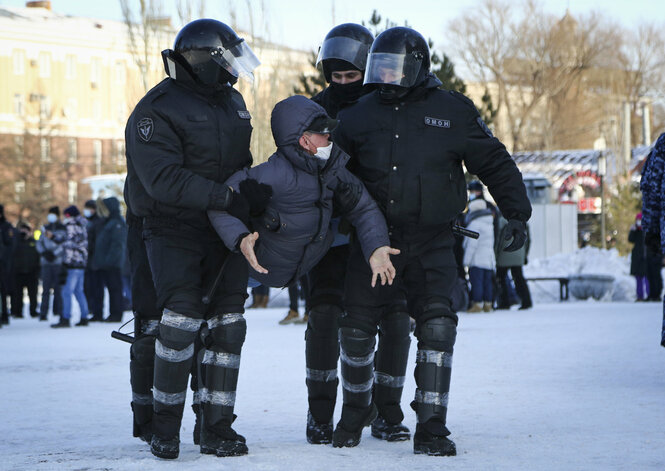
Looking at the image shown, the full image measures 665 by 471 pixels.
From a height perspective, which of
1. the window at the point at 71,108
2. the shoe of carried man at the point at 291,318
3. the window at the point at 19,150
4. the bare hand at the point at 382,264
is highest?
the window at the point at 71,108

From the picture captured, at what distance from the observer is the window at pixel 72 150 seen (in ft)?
194

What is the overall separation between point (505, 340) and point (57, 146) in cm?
4619

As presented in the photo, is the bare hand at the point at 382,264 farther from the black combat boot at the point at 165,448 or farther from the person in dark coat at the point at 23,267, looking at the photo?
the person in dark coat at the point at 23,267

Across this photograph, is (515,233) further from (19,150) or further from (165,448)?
(19,150)

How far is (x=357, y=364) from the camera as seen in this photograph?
518cm

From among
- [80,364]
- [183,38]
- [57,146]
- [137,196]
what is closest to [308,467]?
[137,196]

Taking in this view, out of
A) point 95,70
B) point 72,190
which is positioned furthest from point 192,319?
point 95,70

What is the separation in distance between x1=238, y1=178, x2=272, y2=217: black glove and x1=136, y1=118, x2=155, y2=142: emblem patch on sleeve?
0.41m

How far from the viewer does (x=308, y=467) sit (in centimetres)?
448

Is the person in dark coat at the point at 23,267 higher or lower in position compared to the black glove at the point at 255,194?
lower

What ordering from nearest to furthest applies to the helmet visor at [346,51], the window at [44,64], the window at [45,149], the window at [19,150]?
1. the helmet visor at [346,51]
2. the window at [19,150]
3. the window at [45,149]
4. the window at [44,64]

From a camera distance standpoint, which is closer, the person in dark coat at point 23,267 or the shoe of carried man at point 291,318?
the shoe of carried man at point 291,318

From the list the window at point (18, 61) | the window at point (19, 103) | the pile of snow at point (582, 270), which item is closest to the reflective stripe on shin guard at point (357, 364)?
the pile of snow at point (582, 270)

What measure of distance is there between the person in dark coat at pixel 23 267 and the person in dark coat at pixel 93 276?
2568 millimetres
